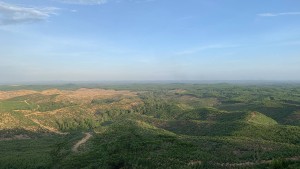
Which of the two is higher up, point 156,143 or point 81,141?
point 156,143

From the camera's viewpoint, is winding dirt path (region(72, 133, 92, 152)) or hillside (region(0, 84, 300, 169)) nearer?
hillside (region(0, 84, 300, 169))

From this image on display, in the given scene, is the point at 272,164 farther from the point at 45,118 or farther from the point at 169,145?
the point at 45,118

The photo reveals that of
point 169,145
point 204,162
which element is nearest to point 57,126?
point 169,145

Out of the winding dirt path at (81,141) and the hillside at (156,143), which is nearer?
the hillside at (156,143)

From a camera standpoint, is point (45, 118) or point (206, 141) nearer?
point (206, 141)

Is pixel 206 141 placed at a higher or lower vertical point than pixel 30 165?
higher

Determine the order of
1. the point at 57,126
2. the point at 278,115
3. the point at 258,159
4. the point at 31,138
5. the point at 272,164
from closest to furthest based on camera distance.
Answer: the point at 272,164 < the point at 258,159 < the point at 31,138 < the point at 57,126 < the point at 278,115

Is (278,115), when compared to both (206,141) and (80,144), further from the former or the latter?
(80,144)

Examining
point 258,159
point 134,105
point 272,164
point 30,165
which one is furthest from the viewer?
point 134,105

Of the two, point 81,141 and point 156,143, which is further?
point 81,141
